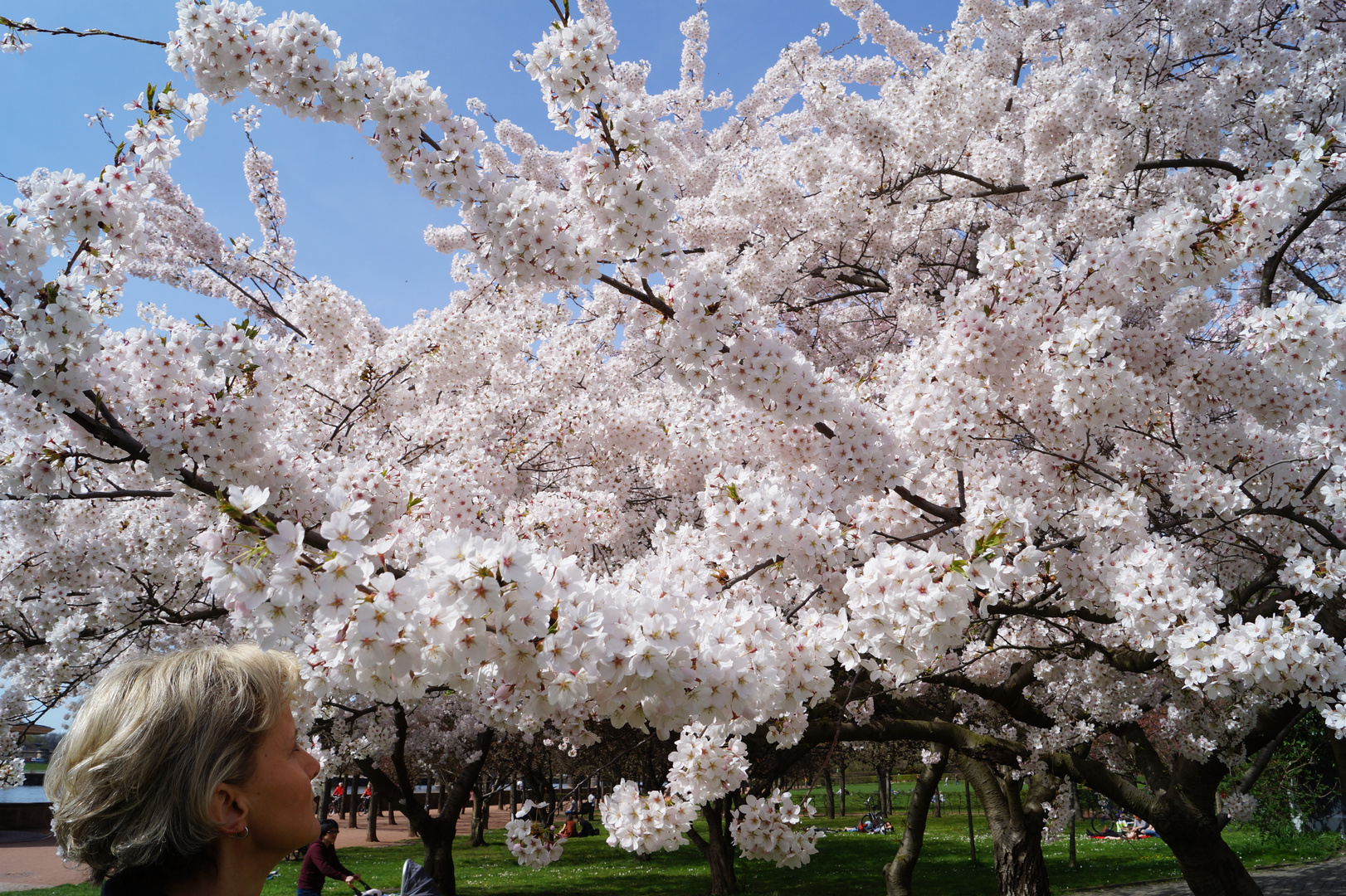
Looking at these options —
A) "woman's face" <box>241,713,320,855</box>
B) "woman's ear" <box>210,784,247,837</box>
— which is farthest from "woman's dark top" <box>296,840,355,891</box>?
"woman's ear" <box>210,784,247,837</box>

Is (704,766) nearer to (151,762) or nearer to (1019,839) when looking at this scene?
(151,762)

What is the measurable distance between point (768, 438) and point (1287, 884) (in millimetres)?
14032

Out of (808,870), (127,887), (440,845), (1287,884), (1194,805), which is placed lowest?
(808,870)

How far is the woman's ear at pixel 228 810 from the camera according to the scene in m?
1.51

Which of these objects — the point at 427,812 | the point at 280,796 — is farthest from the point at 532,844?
the point at 427,812

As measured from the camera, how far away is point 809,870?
1795cm

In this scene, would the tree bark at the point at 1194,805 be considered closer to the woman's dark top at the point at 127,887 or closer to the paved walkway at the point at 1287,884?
the paved walkway at the point at 1287,884

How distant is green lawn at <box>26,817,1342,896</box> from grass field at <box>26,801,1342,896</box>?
23 millimetres

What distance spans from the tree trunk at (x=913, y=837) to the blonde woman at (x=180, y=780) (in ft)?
33.1

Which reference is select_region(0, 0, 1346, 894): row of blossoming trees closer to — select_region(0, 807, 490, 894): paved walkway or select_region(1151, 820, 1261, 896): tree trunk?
select_region(1151, 820, 1261, 896): tree trunk

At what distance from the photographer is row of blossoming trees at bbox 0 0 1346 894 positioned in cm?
259

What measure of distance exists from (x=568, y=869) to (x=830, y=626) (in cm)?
1951

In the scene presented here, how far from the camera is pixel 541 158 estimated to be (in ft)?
40.8

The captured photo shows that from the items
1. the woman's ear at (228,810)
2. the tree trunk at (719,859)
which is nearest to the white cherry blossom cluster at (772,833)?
the woman's ear at (228,810)
